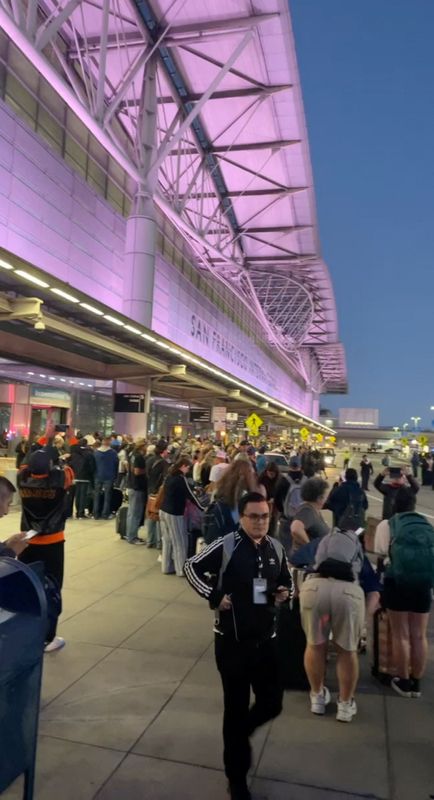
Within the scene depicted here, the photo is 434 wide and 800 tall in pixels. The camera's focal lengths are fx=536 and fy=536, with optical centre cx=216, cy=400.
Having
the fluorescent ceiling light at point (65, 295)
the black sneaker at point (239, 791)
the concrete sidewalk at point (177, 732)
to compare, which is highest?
the fluorescent ceiling light at point (65, 295)

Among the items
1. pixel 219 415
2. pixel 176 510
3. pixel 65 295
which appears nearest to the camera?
pixel 176 510

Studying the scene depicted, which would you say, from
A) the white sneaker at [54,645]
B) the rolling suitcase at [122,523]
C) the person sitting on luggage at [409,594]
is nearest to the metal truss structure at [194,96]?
the rolling suitcase at [122,523]

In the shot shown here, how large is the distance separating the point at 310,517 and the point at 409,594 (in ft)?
3.92

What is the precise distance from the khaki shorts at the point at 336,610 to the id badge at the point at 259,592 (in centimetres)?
110

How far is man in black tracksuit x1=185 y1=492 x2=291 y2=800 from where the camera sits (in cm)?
312

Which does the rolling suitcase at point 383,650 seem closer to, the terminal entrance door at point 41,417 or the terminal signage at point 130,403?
the terminal signage at point 130,403

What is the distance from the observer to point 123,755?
3582 millimetres

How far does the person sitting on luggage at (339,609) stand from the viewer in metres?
4.07

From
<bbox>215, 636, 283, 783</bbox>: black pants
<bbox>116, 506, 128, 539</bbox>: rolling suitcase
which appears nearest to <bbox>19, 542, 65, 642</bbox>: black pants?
<bbox>215, 636, 283, 783</bbox>: black pants

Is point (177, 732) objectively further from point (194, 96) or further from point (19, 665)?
point (194, 96)

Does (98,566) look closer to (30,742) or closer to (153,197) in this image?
A: (30,742)

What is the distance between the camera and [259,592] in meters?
3.20

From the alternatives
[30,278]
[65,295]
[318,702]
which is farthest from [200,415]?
[318,702]

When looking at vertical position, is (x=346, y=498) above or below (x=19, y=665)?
above
